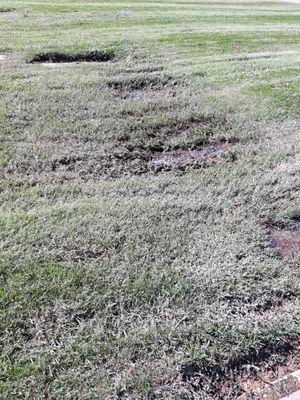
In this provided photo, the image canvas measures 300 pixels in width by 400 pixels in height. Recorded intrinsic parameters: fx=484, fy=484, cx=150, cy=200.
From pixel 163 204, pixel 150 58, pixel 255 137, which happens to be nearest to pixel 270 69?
pixel 150 58

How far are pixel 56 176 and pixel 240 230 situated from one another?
173 centimetres

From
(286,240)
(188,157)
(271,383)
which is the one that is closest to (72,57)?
(188,157)

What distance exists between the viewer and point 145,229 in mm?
3777

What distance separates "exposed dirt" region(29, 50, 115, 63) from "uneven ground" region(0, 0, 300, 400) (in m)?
0.10

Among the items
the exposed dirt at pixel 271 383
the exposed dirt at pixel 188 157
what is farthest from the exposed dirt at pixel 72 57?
the exposed dirt at pixel 271 383

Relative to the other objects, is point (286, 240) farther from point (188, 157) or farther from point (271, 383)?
point (188, 157)

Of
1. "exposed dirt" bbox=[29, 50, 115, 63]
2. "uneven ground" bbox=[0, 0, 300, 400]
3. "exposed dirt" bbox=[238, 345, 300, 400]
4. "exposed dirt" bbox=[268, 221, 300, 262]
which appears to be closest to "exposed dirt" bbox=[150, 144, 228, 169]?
"uneven ground" bbox=[0, 0, 300, 400]

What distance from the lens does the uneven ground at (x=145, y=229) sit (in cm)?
271

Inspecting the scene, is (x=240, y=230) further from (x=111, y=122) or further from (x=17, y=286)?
(x=111, y=122)

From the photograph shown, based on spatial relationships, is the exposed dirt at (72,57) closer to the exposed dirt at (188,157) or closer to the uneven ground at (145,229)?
the uneven ground at (145,229)

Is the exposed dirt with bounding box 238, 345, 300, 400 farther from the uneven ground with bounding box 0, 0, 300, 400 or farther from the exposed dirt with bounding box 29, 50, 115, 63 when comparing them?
the exposed dirt with bounding box 29, 50, 115, 63

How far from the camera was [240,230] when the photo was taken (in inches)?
154

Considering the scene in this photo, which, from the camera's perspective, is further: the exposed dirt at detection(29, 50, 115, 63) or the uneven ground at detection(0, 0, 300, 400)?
the exposed dirt at detection(29, 50, 115, 63)

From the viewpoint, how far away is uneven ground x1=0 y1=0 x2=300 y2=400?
2.71m
